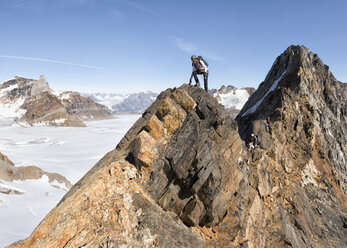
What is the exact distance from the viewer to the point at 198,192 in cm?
1056

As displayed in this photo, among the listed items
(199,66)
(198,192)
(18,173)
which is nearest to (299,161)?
(199,66)

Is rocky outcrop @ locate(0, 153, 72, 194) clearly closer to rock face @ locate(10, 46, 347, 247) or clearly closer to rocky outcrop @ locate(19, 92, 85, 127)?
rock face @ locate(10, 46, 347, 247)

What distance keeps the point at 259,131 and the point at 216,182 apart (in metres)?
9.09

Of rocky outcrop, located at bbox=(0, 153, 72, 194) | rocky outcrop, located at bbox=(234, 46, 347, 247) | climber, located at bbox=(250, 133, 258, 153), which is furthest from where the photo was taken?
rocky outcrop, located at bbox=(0, 153, 72, 194)

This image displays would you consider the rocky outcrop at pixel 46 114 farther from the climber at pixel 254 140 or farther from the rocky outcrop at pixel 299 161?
the climber at pixel 254 140

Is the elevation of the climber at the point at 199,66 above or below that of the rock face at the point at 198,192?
above

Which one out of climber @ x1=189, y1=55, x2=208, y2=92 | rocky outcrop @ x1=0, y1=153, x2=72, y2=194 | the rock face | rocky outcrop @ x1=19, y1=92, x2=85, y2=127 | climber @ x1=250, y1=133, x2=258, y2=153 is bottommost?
rocky outcrop @ x1=19, y1=92, x2=85, y2=127

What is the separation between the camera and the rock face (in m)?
8.44

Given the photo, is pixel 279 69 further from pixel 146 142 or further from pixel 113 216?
pixel 113 216

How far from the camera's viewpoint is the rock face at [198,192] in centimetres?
844

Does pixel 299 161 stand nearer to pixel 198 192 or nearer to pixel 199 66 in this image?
pixel 199 66

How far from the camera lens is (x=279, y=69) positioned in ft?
98.9

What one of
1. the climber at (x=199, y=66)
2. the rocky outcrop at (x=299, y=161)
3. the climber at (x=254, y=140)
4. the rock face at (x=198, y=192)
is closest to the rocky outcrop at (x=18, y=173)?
the rock face at (x=198, y=192)

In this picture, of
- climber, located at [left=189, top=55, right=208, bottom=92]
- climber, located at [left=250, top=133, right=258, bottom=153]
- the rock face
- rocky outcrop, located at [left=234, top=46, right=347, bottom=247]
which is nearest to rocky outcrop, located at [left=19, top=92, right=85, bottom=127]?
rocky outcrop, located at [left=234, top=46, right=347, bottom=247]
